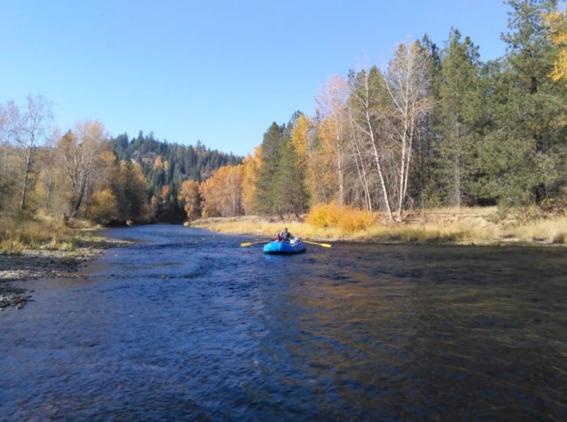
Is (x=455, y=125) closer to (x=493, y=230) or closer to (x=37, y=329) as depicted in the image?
(x=493, y=230)

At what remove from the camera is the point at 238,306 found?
1206 cm

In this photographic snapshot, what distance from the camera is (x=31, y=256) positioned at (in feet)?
67.2

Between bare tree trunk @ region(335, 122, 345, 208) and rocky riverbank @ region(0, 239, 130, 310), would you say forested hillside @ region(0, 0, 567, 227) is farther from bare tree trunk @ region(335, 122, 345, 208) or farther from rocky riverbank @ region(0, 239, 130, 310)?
rocky riverbank @ region(0, 239, 130, 310)

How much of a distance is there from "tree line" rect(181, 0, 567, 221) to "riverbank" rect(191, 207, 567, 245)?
4.64 ft

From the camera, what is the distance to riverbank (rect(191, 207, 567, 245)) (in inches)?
1045

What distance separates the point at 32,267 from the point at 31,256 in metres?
3.53

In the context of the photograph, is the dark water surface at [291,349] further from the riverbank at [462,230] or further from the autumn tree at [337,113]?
the autumn tree at [337,113]

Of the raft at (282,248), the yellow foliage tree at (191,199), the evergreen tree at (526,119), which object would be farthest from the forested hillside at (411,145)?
the yellow foliage tree at (191,199)

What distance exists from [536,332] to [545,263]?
1081 centimetres

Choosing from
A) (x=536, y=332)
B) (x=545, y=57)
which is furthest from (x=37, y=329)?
(x=545, y=57)

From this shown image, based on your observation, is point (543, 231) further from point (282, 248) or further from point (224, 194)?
point (224, 194)

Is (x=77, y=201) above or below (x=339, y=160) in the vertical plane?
below

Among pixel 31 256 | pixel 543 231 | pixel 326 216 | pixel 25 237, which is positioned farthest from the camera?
pixel 326 216

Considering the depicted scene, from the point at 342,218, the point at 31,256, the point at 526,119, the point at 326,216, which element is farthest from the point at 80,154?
the point at 526,119
